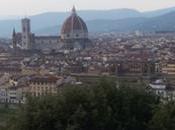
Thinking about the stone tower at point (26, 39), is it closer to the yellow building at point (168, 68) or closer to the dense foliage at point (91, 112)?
the yellow building at point (168, 68)

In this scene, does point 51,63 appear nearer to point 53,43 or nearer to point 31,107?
point 53,43

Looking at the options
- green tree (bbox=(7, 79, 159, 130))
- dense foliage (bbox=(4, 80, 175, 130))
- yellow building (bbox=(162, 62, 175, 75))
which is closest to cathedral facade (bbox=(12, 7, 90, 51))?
yellow building (bbox=(162, 62, 175, 75))

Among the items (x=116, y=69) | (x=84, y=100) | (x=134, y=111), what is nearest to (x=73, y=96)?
(x=84, y=100)

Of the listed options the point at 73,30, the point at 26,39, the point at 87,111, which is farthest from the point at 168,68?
the point at 87,111

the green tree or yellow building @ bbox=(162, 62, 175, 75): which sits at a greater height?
the green tree

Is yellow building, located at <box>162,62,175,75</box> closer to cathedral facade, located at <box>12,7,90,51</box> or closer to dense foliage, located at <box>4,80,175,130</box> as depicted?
cathedral facade, located at <box>12,7,90,51</box>

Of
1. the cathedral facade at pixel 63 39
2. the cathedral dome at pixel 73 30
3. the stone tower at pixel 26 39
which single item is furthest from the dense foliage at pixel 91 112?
the cathedral dome at pixel 73 30
